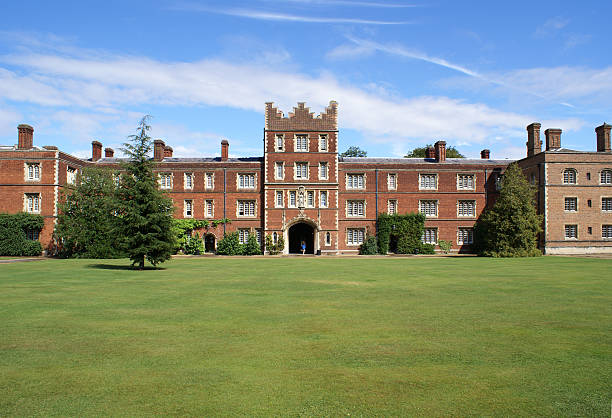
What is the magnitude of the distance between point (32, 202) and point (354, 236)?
92.4 feet

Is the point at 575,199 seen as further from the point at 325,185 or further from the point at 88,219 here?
the point at 88,219

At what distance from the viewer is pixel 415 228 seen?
43.5m

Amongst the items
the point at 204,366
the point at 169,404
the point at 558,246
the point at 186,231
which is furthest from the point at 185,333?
the point at 558,246

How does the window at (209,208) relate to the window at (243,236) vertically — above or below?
above

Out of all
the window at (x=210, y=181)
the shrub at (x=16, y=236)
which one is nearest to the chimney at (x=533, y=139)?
the window at (x=210, y=181)

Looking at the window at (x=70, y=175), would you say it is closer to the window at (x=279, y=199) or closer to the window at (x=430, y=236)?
the window at (x=279, y=199)

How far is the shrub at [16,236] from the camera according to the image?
36.7m

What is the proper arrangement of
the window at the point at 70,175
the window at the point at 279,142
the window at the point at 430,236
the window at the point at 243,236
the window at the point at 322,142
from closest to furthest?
the window at the point at 70,175
the window at the point at 279,142
the window at the point at 322,142
the window at the point at 243,236
the window at the point at 430,236

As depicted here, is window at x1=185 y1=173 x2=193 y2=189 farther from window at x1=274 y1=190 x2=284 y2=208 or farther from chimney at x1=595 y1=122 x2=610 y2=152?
chimney at x1=595 y1=122 x2=610 y2=152

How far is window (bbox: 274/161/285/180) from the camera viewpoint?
42812 millimetres

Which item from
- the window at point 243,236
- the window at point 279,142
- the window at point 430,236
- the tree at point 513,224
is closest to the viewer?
the tree at point 513,224

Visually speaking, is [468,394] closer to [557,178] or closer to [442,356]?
[442,356]

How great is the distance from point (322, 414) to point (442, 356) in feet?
9.72

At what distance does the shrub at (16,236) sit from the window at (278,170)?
66.7ft
